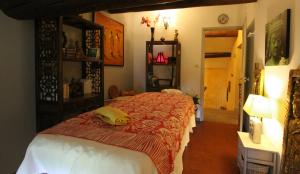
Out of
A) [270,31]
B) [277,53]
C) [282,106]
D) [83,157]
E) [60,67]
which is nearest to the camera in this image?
[83,157]

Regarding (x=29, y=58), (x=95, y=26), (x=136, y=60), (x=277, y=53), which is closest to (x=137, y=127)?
(x=277, y=53)

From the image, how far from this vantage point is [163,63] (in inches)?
185

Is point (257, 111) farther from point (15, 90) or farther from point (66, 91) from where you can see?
point (15, 90)

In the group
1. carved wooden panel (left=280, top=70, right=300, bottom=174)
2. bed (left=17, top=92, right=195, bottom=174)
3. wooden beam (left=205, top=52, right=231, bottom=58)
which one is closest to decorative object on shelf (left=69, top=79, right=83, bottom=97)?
bed (left=17, top=92, right=195, bottom=174)

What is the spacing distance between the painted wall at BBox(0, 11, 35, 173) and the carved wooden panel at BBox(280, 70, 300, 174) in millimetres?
2498

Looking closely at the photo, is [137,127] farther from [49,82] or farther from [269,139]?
[269,139]

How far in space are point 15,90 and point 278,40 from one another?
2.62 m

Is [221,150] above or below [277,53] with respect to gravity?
below

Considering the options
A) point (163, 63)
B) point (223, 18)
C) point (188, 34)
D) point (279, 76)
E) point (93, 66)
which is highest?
point (223, 18)

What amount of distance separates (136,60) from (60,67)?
293 centimetres

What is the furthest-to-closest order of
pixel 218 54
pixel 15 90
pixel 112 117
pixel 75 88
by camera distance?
pixel 218 54 → pixel 75 88 → pixel 15 90 → pixel 112 117

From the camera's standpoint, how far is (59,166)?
1.40m

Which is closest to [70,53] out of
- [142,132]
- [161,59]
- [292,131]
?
[142,132]

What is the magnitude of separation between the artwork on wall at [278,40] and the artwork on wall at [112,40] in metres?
2.64
